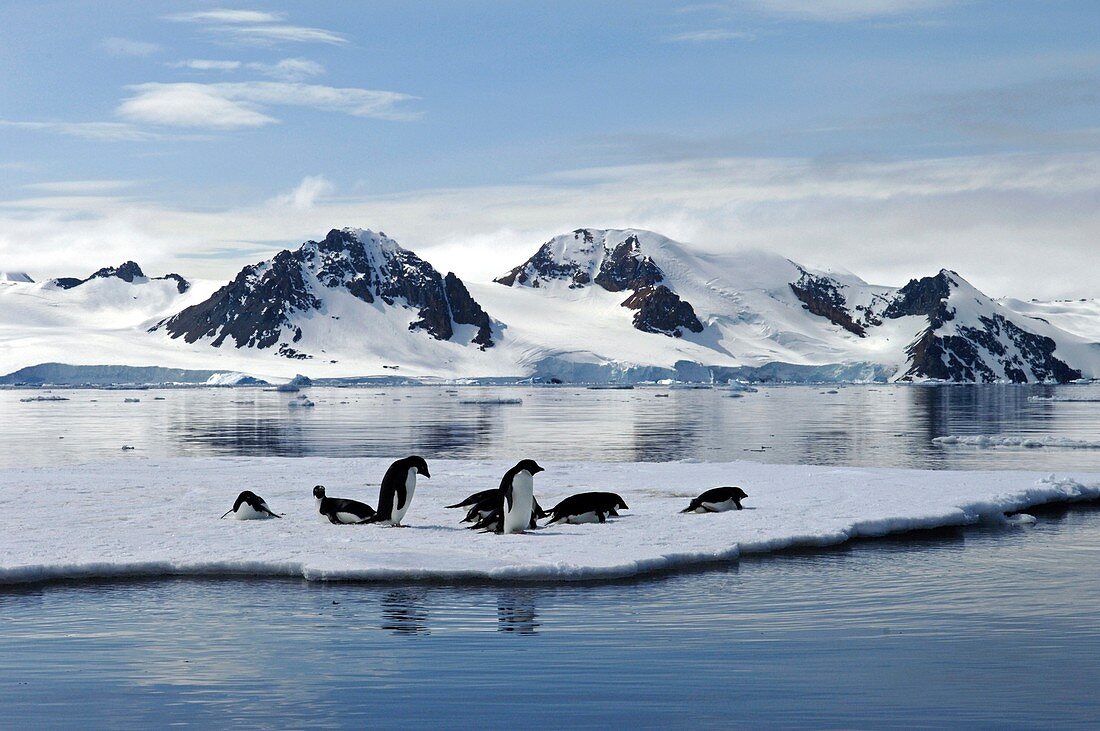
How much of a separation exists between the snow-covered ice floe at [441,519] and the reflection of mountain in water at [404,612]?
93 cm

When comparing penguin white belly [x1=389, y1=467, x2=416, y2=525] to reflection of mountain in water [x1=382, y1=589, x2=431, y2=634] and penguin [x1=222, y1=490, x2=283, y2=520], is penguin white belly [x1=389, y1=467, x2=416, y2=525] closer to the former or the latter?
penguin [x1=222, y1=490, x2=283, y2=520]

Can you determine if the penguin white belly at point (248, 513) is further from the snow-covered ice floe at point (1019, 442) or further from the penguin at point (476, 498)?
the snow-covered ice floe at point (1019, 442)

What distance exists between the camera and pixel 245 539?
17594 mm

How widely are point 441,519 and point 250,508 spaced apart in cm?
334

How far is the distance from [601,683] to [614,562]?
554 centimetres

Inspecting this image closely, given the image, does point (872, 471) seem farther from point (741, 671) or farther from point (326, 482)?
point (741, 671)

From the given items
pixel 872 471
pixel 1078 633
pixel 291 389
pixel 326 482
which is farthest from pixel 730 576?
pixel 291 389

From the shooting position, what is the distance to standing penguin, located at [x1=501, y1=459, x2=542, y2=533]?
1843 centimetres

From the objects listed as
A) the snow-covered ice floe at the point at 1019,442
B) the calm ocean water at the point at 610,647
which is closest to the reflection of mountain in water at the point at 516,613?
the calm ocean water at the point at 610,647

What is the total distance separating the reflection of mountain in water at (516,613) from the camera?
12.4 meters

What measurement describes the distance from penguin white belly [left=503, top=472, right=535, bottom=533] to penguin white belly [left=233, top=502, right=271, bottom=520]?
14.8 ft

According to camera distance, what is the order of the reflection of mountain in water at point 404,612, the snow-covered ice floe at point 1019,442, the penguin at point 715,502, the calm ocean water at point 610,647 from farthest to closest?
the snow-covered ice floe at point 1019,442 → the penguin at point 715,502 → the reflection of mountain in water at point 404,612 → the calm ocean water at point 610,647

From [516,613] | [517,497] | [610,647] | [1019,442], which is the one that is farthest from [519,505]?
[1019,442]

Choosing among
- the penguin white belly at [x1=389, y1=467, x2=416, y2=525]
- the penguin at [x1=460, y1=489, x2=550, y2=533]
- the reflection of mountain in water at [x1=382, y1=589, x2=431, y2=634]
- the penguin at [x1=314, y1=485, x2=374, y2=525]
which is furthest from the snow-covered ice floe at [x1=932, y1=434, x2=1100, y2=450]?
the reflection of mountain in water at [x1=382, y1=589, x2=431, y2=634]
